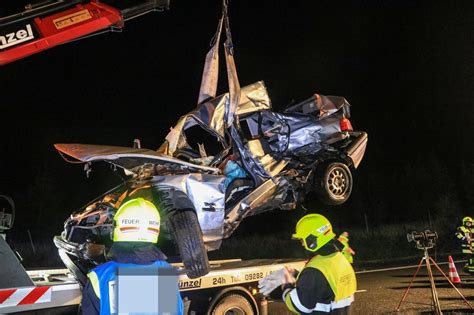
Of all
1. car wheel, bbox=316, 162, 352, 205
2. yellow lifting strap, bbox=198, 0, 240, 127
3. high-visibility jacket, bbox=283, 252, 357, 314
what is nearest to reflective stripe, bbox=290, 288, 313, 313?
high-visibility jacket, bbox=283, 252, 357, 314

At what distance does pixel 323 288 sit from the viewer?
3.16 meters

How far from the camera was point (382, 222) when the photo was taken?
87.7 ft

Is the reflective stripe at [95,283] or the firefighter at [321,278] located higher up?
the reflective stripe at [95,283]

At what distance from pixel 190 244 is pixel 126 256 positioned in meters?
2.15

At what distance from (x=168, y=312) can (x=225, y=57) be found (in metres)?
3.86

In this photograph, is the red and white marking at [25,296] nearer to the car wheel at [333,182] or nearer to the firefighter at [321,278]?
the firefighter at [321,278]

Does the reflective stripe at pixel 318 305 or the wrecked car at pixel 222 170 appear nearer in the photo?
the reflective stripe at pixel 318 305

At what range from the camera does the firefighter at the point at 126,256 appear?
2234 millimetres

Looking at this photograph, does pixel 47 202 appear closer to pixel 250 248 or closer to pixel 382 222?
pixel 250 248

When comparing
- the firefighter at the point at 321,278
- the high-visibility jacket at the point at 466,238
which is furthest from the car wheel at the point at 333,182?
the high-visibility jacket at the point at 466,238

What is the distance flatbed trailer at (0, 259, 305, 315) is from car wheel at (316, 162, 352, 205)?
1010mm

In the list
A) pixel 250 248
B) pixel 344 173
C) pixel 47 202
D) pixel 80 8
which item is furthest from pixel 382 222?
pixel 80 8

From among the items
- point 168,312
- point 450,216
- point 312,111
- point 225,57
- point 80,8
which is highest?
point 80,8

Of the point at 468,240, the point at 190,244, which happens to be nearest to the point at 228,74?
the point at 190,244
